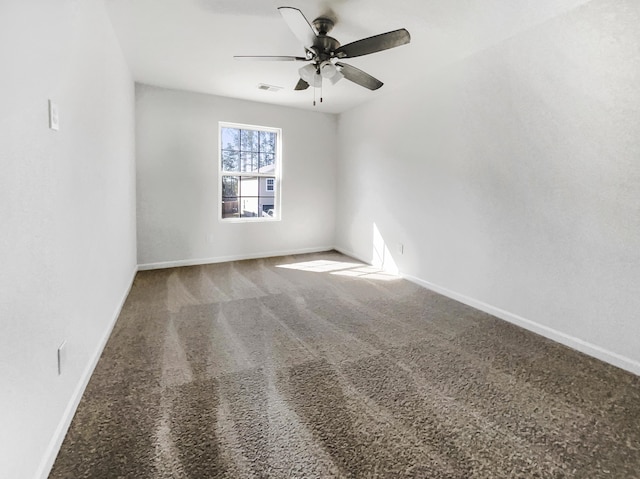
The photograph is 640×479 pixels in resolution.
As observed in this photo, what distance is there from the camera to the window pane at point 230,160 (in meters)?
4.84

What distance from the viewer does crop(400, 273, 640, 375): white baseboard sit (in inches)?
84.1

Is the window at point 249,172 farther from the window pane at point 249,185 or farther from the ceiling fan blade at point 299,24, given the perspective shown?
the ceiling fan blade at point 299,24

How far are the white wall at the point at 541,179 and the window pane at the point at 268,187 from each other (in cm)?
222

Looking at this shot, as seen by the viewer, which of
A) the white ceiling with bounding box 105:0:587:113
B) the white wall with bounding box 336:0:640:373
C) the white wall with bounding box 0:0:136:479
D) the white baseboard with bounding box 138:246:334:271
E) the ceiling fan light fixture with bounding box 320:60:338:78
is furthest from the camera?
the white baseboard with bounding box 138:246:334:271

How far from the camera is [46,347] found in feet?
4.28

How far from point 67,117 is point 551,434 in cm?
279

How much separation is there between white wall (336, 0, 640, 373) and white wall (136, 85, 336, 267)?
1879mm

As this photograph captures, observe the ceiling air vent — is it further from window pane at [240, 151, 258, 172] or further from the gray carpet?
the gray carpet

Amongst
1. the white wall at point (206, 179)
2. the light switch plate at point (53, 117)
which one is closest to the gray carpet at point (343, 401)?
the light switch plate at point (53, 117)

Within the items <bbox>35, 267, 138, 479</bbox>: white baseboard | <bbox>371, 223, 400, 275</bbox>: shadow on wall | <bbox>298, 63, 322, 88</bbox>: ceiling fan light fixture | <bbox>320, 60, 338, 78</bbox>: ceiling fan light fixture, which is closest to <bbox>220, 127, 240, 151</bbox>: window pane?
<bbox>298, 63, 322, 88</bbox>: ceiling fan light fixture

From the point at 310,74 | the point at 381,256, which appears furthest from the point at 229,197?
the point at 310,74

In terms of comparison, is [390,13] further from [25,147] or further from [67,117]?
[25,147]

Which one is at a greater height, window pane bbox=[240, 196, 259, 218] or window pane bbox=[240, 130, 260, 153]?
window pane bbox=[240, 130, 260, 153]

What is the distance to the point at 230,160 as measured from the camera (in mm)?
4895
